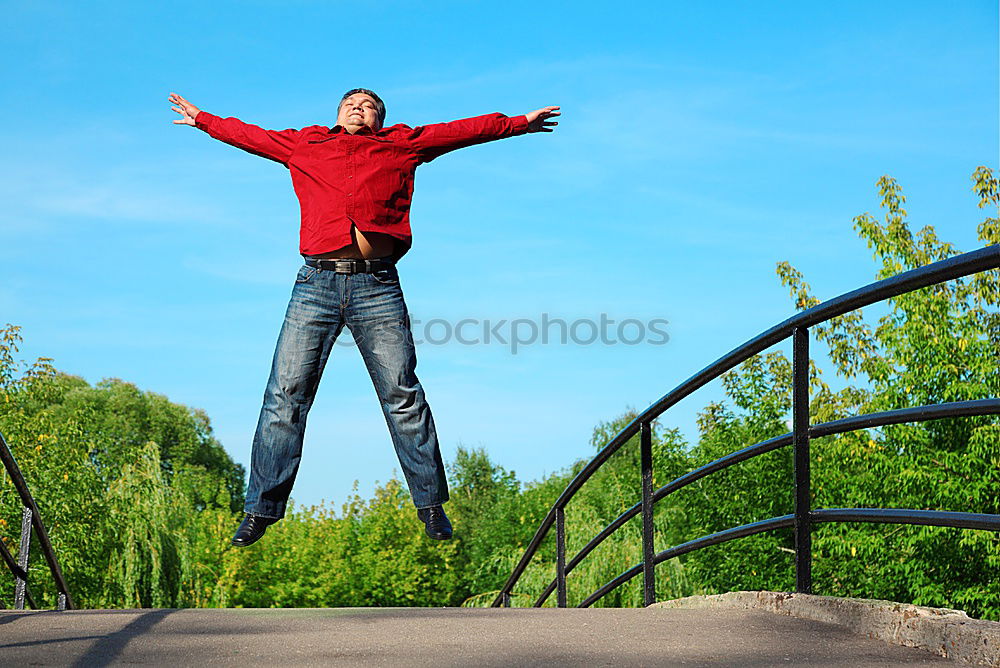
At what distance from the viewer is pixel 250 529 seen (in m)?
4.57

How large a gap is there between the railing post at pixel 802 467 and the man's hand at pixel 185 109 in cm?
321

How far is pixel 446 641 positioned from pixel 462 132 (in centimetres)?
267

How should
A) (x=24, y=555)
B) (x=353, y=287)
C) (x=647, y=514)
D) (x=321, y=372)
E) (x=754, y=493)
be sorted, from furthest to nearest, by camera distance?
(x=754, y=493), (x=24, y=555), (x=647, y=514), (x=321, y=372), (x=353, y=287)

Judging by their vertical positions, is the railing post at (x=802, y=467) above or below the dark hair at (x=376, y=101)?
below

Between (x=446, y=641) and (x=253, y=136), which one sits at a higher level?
(x=253, y=136)

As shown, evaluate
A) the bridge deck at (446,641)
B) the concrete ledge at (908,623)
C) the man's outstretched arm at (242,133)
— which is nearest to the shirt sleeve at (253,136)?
the man's outstretched arm at (242,133)

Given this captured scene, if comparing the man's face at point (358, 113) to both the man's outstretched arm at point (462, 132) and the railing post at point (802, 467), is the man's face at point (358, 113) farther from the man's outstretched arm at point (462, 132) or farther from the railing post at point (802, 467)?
the railing post at point (802, 467)

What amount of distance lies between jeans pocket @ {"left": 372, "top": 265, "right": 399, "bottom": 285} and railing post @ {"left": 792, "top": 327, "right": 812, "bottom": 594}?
6.21ft

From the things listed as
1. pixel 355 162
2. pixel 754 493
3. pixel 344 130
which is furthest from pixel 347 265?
pixel 754 493

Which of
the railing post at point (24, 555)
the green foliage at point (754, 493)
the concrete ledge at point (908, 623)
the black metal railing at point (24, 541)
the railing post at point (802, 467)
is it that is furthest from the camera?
the green foliage at point (754, 493)

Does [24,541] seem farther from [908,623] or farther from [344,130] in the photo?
[908,623]

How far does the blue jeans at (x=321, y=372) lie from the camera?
450 centimetres

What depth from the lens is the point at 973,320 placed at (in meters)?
23.9

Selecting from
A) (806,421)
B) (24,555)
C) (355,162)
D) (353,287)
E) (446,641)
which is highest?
(355,162)
